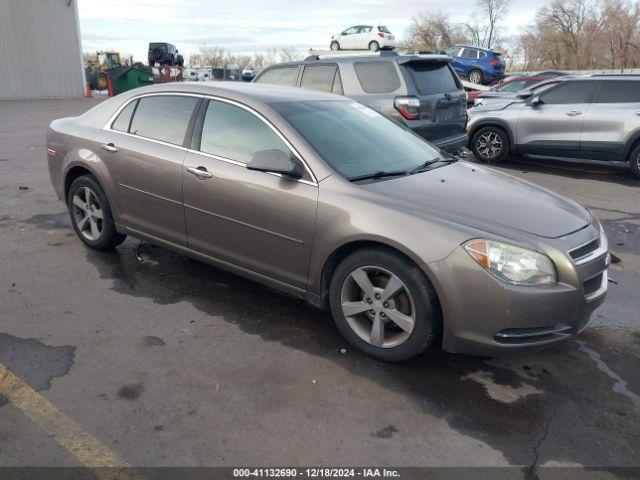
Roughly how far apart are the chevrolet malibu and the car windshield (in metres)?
0.02

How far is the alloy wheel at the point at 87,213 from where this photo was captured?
491 cm

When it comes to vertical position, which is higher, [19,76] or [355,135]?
[355,135]

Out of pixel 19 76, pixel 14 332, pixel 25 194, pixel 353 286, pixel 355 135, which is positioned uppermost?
pixel 355 135

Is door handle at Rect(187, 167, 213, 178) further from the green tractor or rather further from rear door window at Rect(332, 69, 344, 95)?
the green tractor

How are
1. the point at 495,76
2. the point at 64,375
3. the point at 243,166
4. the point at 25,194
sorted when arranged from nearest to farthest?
the point at 64,375
the point at 243,166
the point at 25,194
the point at 495,76

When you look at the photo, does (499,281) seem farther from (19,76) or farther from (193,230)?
(19,76)

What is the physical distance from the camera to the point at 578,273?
2994 millimetres

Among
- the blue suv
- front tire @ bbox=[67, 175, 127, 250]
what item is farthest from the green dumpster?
front tire @ bbox=[67, 175, 127, 250]

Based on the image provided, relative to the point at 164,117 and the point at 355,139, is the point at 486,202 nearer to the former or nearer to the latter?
the point at 355,139

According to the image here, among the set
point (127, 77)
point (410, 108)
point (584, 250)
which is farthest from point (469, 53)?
point (584, 250)

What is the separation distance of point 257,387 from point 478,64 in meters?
24.7

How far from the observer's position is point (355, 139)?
3.96 metres

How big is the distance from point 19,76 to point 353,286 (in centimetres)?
2913

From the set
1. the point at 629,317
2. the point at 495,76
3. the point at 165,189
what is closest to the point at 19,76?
the point at 495,76
